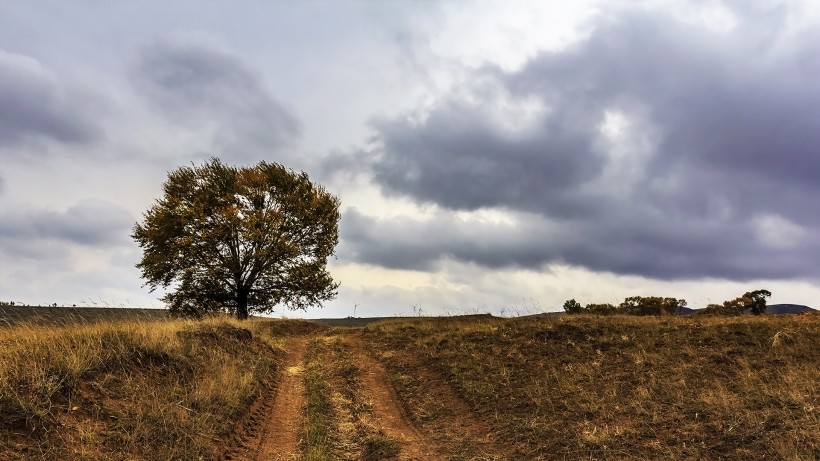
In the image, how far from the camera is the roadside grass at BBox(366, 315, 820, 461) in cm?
881

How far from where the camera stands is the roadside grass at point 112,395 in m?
A: 7.27

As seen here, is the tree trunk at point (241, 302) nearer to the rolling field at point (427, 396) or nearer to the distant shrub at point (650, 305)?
the rolling field at point (427, 396)

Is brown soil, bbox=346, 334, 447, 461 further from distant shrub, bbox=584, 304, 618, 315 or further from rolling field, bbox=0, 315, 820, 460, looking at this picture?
distant shrub, bbox=584, 304, 618, 315

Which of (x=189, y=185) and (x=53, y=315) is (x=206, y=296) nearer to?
(x=189, y=185)

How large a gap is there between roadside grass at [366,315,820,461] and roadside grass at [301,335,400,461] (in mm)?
1503

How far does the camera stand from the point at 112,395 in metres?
8.85

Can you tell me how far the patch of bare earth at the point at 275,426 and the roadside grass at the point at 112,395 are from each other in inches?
15.4

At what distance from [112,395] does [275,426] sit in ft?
11.7

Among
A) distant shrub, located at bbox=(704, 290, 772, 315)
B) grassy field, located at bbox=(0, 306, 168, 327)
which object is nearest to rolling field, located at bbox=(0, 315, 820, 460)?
grassy field, located at bbox=(0, 306, 168, 327)

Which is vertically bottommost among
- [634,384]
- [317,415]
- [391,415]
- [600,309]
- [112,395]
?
[391,415]

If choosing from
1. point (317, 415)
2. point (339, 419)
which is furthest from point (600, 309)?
point (317, 415)

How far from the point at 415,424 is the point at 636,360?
7110 mm

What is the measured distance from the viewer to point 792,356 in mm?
A: 13203

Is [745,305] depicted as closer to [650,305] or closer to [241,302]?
[650,305]
